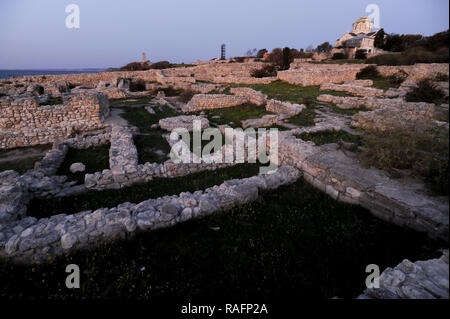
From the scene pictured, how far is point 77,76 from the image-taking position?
31.2 meters

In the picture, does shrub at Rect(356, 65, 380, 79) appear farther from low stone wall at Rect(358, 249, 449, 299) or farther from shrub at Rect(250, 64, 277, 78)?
low stone wall at Rect(358, 249, 449, 299)

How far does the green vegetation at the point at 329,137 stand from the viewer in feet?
24.7

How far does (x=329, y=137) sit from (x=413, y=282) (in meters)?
6.06

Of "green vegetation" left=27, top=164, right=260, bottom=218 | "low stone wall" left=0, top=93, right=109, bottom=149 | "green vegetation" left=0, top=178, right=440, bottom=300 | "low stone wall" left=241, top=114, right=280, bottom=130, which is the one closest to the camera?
"green vegetation" left=0, top=178, right=440, bottom=300

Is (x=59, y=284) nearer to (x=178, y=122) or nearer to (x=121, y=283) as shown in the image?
(x=121, y=283)

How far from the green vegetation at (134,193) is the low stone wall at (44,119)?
21.0ft

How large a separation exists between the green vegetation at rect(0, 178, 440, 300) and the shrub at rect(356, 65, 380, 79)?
25.2 m

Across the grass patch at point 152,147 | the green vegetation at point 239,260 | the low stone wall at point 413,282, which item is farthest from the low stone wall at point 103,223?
the grass patch at point 152,147

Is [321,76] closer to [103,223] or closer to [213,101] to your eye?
[213,101]

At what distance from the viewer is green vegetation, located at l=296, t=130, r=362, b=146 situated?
7518mm

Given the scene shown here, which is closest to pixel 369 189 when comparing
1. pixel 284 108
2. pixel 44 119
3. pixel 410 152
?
pixel 410 152

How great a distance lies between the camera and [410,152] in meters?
4.57

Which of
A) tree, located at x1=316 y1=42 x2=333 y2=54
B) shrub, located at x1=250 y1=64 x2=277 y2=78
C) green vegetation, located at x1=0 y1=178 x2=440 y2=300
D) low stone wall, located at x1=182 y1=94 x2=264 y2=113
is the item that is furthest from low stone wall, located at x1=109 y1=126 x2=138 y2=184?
tree, located at x1=316 y1=42 x2=333 y2=54

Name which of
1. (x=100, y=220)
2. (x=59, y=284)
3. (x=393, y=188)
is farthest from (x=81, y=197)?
(x=393, y=188)
